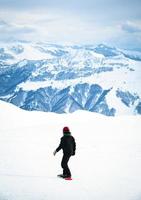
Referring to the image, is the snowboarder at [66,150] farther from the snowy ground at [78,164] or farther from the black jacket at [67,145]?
the snowy ground at [78,164]

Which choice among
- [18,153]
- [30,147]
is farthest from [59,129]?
[18,153]

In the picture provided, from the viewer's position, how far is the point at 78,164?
1877cm

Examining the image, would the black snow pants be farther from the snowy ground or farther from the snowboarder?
the snowy ground

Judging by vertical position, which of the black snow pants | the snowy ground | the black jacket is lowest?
the snowy ground

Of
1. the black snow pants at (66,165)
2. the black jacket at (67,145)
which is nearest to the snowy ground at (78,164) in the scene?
the black snow pants at (66,165)

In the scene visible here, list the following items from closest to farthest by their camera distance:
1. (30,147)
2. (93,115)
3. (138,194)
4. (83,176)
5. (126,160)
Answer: (138,194)
(83,176)
(126,160)
(30,147)
(93,115)

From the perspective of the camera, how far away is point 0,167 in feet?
55.9

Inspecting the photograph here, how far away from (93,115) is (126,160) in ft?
85.1

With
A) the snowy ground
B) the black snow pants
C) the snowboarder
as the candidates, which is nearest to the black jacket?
the snowboarder

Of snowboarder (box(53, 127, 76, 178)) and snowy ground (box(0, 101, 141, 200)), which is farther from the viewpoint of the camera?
snowboarder (box(53, 127, 76, 178))

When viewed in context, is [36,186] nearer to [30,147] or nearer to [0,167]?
[0,167]

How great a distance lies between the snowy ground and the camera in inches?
516

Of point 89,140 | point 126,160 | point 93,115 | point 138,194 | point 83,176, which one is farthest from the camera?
point 93,115

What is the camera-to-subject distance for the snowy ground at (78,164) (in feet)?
43.0
